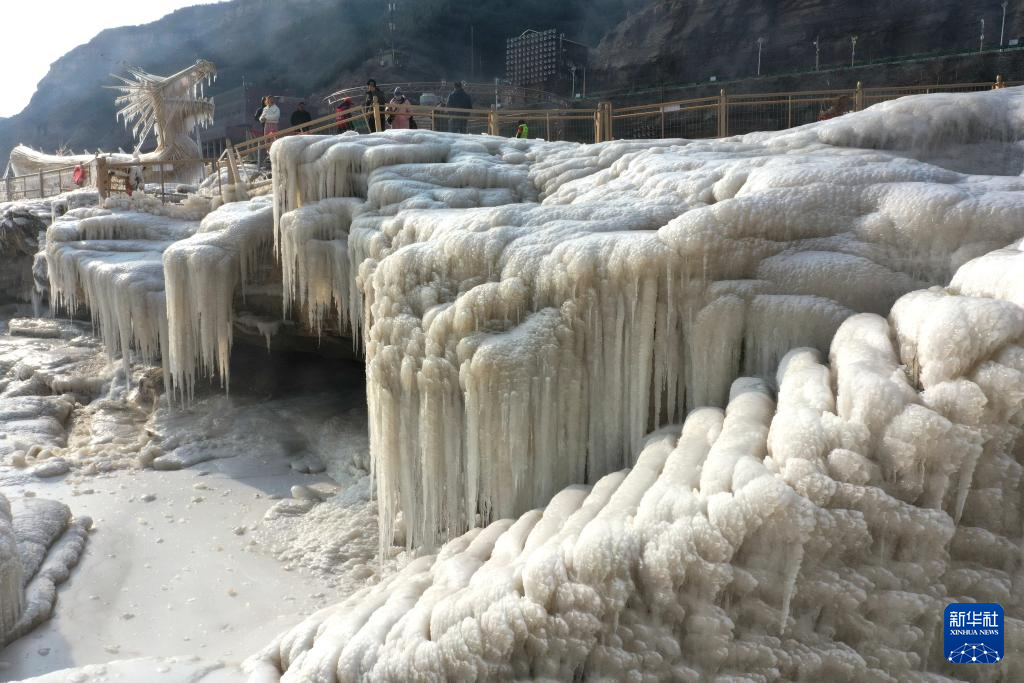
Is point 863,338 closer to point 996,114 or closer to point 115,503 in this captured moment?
point 996,114

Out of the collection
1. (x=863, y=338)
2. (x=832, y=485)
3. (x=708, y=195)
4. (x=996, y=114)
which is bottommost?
(x=832, y=485)

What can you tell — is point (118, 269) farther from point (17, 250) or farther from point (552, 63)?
point (552, 63)

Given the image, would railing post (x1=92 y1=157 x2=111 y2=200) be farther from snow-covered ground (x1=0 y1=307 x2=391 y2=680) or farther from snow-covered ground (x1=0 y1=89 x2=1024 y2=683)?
snow-covered ground (x1=0 y1=89 x2=1024 y2=683)

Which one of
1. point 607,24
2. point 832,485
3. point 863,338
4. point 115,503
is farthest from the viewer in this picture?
point 607,24

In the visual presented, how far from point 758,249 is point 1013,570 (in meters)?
2.13

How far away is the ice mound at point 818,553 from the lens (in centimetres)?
286

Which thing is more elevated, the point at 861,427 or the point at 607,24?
the point at 607,24

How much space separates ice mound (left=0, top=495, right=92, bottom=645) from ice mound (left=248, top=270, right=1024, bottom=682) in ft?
13.3

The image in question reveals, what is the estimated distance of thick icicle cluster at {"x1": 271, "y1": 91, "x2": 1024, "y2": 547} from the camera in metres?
4.17

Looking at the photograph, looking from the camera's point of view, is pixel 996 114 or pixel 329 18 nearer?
pixel 996 114

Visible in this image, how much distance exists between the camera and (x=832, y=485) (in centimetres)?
285

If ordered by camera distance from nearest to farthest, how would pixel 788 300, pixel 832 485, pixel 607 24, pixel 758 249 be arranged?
pixel 832 485
pixel 788 300
pixel 758 249
pixel 607 24

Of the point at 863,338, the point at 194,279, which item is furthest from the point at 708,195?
the point at 194,279

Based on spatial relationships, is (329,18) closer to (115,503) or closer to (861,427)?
(115,503)
